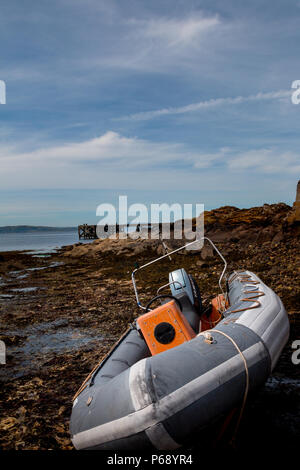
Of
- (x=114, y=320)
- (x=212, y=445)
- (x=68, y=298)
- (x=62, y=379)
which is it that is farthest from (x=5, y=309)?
(x=212, y=445)

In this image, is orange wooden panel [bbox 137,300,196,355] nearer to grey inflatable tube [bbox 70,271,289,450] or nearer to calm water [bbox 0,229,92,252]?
grey inflatable tube [bbox 70,271,289,450]

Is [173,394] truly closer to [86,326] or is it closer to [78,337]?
[78,337]

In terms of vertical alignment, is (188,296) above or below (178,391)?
above

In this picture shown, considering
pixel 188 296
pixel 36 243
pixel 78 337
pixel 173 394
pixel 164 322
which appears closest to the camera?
pixel 173 394

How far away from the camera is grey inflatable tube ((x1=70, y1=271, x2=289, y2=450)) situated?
92.5 inches

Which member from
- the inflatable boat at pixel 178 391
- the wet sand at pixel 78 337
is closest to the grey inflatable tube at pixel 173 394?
the inflatable boat at pixel 178 391

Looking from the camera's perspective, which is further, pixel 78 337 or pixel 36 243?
pixel 36 243

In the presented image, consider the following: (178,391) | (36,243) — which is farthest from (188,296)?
(36,243)

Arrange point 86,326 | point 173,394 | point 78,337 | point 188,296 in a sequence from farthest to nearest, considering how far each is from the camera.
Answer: point 86,326 → point 78,337 → point 188,296 → point 173,394

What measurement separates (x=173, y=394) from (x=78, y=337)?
14.7 ft

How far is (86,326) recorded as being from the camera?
7152 millimetres

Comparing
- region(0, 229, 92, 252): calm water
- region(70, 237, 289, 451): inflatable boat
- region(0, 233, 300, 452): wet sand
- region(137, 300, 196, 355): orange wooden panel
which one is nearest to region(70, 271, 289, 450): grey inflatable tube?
region(70, 237, 289, 451): inflatable boat

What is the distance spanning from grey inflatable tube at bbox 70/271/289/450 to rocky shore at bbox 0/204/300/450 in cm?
33
